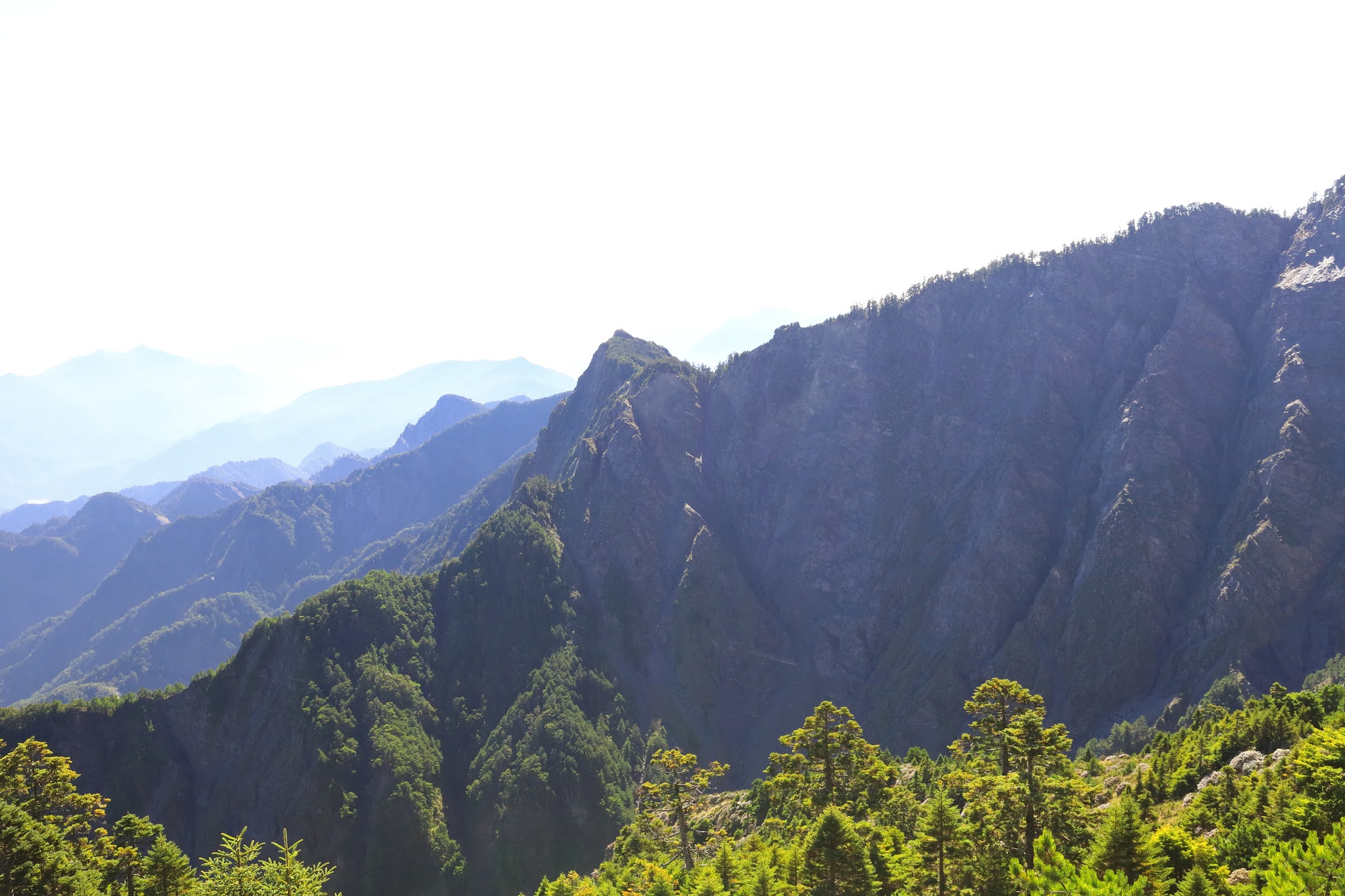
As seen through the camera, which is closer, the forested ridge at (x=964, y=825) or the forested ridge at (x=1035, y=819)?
the forested ridge at (x=1035, y=819)

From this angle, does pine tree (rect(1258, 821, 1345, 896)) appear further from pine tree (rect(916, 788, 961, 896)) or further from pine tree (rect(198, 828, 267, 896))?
pine tree (rect(198, 828, 267, 896))

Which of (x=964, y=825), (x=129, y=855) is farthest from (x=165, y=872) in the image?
(x=964, y=825)

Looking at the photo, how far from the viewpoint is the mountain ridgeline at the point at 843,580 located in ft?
389

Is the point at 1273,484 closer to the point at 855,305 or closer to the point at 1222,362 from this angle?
the point at 1222,362

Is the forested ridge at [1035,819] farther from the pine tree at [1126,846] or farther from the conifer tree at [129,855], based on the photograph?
the conifer tree at [129,855]

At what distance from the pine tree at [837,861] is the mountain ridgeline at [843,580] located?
299 feet

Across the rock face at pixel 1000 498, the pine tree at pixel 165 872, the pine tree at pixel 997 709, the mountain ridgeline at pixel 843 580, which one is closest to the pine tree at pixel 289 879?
the pine tree at pixel 165 872

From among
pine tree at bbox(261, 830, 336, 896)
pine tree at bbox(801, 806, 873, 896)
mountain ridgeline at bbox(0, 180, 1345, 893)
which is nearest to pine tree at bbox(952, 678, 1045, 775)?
pine tree at bbox(801, 806, 873, 896)

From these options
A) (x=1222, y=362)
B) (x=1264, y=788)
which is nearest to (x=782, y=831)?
(x=1264, y=788)

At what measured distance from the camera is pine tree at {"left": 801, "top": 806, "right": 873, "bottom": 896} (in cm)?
4000

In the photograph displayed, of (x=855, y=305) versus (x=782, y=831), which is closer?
(x=782, y=831)

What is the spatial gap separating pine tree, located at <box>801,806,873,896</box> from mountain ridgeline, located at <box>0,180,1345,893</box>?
299ft

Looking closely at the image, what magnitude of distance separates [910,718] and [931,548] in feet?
124

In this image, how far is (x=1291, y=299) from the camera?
450ft
